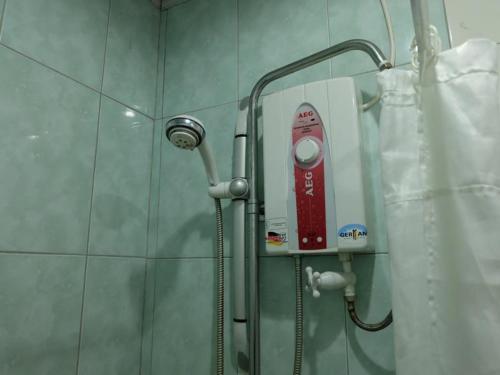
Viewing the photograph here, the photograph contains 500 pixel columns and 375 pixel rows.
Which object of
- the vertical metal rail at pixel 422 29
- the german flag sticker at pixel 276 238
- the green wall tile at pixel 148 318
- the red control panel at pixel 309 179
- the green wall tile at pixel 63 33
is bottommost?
the green wall tile at pixel 148 318

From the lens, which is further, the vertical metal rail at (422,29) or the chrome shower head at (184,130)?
the chrome shower head at (184,130)

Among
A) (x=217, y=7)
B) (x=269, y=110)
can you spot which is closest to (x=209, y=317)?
(x=269, y=110)

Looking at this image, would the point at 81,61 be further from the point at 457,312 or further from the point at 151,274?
the point at 457,312

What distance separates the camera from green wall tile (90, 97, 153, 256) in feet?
3.18

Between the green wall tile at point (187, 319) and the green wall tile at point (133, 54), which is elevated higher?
the green wall tile at point (133, 54)

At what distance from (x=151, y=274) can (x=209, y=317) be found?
0.79 feet

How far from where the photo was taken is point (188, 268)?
40.8 inches

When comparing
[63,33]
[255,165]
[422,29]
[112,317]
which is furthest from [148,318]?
[422,29]

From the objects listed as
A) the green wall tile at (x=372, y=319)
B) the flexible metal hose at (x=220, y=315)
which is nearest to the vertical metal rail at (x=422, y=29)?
the green wall tile at (x=372, y=319)

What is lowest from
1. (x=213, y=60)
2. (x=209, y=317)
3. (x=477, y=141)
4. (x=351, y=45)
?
(x=209, y=317)

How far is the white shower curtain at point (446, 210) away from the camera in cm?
49

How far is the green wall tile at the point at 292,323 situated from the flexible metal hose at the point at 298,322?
2.3 inches

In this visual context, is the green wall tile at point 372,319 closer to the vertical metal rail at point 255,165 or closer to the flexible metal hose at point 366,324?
the flexible metal hose at point 366,324

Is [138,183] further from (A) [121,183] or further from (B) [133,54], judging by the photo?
(B) [133,54]
